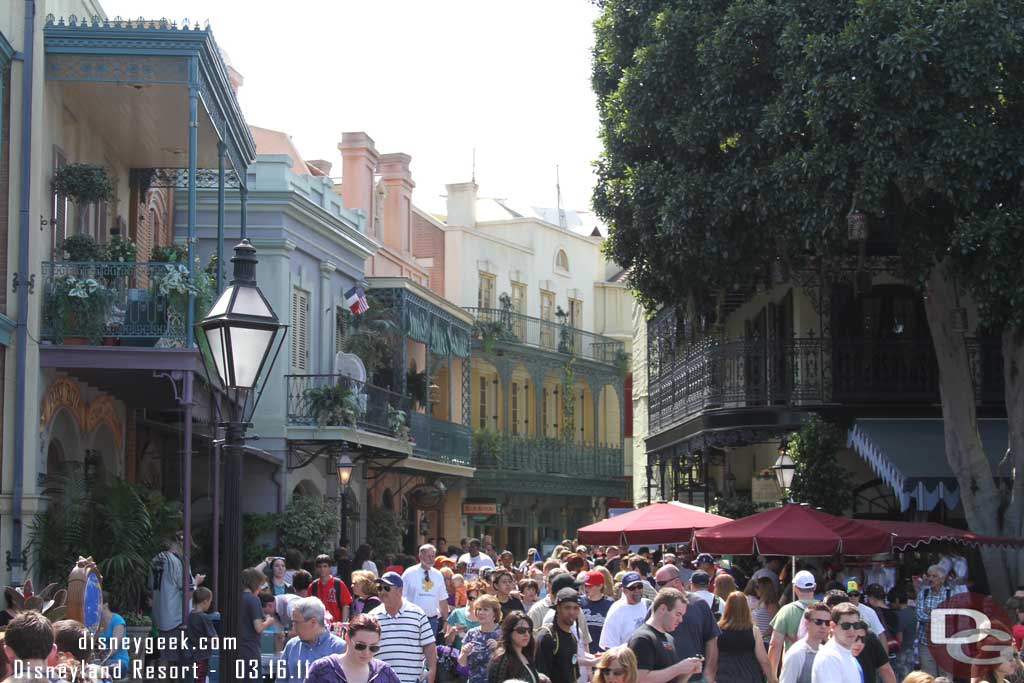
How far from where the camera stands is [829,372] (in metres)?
24.1

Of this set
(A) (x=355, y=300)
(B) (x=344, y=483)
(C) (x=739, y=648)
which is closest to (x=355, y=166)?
(A) (x=355, y=300)

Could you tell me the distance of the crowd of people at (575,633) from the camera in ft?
33.4

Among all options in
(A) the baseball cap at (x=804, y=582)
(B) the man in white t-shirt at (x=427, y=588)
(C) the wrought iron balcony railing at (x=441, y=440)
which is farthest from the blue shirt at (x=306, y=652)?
(C) the wrought iron balcony railing at (x=441, y=440)

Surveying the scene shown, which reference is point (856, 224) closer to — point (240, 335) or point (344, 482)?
point (240, 335)

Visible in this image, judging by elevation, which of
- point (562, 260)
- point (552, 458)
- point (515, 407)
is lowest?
point (552, 458)

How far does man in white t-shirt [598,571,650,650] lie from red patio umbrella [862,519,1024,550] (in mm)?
5727

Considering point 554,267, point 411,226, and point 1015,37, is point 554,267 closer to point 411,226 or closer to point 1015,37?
point 411,226

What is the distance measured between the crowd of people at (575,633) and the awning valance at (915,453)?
3.74 meters

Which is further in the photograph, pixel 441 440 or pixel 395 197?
pixel 395 197

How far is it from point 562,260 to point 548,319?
9.21ft

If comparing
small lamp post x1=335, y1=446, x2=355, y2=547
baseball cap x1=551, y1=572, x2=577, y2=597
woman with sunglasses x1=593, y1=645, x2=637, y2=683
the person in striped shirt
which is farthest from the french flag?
woman with sunglasses x1=593, y1=645, x2=637, y2=683

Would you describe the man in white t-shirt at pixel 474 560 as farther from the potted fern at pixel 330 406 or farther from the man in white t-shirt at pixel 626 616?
the man in white t-shirt at pixel 626 616

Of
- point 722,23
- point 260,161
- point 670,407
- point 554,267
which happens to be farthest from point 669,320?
point 554,267

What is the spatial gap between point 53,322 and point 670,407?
1536 centimetres
